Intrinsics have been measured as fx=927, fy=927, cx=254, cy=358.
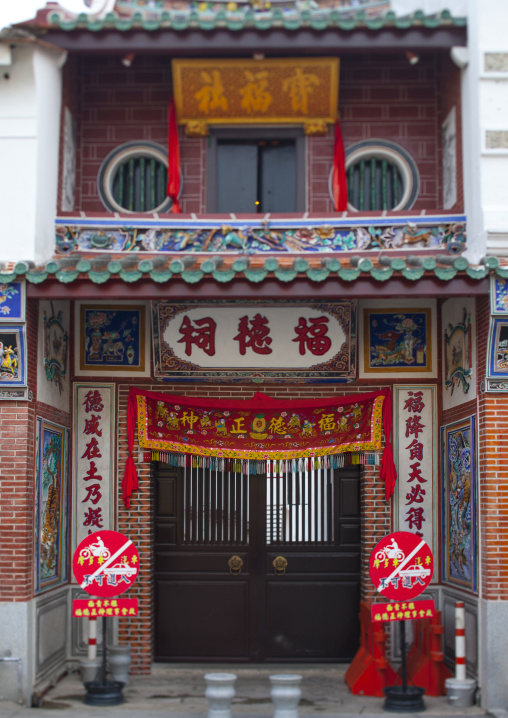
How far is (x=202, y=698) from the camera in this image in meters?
9.15

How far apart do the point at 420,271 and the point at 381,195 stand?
2385 millimetres

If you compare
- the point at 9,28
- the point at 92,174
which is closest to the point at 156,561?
the point at 92,174

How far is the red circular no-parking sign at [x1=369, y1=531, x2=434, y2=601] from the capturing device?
8.60 m

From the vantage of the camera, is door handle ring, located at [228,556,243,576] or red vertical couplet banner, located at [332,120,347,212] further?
door handle ring, located at [228,556,243,576]

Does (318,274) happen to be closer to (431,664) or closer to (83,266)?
(83,266)

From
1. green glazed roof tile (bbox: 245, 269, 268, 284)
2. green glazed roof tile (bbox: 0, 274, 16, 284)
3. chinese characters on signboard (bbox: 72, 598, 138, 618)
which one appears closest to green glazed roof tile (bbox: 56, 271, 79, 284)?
green glazed roof tile (bbox: 0, 274, 16, 284)

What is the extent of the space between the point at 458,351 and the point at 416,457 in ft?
4.40

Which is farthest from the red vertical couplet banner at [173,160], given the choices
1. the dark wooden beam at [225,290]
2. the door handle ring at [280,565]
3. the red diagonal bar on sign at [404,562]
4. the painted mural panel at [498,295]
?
the red diagonal bar on sign at [404,562]

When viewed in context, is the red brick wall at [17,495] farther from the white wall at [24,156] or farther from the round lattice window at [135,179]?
the round lattice window at [135,179]

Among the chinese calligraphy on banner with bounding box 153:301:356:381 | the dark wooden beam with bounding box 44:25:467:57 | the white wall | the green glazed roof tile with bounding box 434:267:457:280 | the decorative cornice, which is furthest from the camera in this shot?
the chinese calligraphy on banner with bounding box 153:301:356:381

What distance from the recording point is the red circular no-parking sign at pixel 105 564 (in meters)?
8.67

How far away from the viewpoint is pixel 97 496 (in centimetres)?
1021

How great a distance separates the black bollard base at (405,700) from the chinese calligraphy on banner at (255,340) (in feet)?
10.9

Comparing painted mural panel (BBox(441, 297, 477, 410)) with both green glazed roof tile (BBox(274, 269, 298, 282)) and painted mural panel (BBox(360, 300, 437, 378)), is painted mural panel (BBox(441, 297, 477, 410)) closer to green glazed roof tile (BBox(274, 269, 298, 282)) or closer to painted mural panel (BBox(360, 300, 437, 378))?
painted mural panel (BBox(360, 300, 437, 378))
